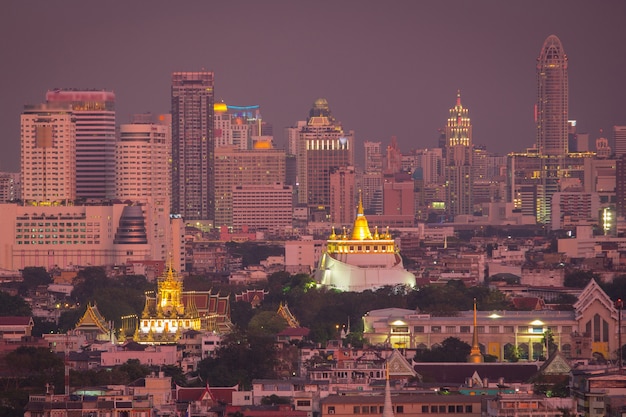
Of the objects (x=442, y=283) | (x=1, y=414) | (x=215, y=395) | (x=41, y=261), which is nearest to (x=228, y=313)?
(x=442, y=283)

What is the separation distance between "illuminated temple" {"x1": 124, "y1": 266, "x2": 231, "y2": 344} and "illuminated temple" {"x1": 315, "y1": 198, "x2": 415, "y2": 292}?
18052 mm

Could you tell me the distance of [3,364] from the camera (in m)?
93.2

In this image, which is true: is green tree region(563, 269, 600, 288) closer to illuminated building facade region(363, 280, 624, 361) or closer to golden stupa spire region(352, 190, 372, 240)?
golden stupa spire region(352, 190, 372, 240)

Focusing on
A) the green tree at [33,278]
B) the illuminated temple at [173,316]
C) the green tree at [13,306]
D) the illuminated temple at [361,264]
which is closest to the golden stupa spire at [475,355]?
the illuminated temple at [173,316]

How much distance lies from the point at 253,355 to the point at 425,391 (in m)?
17.1

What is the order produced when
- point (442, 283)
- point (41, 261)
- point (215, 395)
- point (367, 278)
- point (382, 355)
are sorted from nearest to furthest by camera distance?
point (215, 395) → point (382, 355) → point (367, 278) → point (442, 283) → point (41, 261)

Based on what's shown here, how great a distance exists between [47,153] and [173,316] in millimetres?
85151

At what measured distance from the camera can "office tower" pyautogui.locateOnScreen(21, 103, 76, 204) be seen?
629 feet

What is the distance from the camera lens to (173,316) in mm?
109750

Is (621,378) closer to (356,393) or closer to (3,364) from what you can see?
(356,393)

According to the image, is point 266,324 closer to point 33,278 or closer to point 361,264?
point 361,264

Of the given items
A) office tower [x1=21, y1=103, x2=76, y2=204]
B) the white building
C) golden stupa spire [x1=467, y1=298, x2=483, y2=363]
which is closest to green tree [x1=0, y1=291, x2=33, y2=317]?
golden stupa spire [x1=467, y1=298, x2=483, y2=363]

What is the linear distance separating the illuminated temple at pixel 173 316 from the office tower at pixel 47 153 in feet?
243

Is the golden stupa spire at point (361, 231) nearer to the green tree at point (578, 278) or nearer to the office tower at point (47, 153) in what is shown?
the green tree at point (578, 278)
